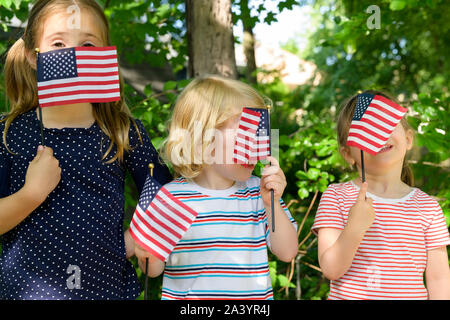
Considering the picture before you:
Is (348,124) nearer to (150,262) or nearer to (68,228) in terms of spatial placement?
(150,262)

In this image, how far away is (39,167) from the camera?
211 cm

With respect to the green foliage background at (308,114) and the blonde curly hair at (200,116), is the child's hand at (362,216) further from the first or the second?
the green foliage background at (308,114)

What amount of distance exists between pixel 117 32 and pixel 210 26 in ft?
5.58

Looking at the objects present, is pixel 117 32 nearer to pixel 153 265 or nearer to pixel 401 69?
pixel 153 265

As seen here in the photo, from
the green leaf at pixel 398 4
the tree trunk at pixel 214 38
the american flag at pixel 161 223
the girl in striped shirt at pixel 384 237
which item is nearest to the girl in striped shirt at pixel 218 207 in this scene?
the american flag at pixel 161 223

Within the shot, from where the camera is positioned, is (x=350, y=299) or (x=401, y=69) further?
(x=401, y=69)

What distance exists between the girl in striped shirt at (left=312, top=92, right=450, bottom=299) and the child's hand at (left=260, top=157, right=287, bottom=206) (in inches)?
12.2

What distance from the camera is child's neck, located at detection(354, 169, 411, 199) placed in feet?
8.37

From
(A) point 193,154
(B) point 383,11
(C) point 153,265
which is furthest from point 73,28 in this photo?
(B) point 383,11

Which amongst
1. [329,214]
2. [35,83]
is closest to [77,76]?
[35,83]

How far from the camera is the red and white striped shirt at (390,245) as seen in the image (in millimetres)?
2338

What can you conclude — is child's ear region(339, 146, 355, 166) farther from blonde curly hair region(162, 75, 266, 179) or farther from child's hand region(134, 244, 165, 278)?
child's hand region(134, 244, 165, 278)

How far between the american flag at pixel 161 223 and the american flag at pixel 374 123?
3.06 feet

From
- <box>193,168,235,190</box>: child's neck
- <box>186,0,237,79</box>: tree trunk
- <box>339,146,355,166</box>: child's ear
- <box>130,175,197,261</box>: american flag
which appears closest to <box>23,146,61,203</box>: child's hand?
<box>130,175,197,261</box>: american flag
